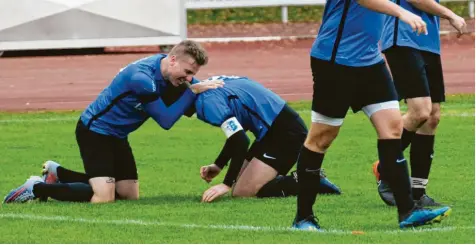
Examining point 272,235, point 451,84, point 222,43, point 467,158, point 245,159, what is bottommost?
point 222,43

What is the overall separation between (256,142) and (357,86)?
254 cm

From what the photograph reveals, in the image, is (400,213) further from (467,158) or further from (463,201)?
(467,158)

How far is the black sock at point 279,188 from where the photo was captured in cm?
1121

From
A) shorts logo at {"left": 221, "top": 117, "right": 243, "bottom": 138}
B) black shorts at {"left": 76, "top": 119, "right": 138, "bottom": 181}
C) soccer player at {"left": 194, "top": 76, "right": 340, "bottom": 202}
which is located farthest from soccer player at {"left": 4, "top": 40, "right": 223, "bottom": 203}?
shorts logo at {"left": 221, "top": 117, "right": 243, "bottom": 138}

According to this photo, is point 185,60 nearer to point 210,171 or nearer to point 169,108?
point 169,108

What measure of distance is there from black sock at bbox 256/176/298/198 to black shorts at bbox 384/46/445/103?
1226 millimetres

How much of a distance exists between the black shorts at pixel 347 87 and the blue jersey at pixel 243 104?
5.91 ft

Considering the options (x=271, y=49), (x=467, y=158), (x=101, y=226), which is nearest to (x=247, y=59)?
(x=271, y=49)

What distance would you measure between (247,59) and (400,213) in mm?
18010

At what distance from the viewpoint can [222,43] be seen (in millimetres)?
30953

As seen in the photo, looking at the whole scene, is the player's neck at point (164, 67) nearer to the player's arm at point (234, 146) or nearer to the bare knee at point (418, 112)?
the player's arm at point (234, 146)

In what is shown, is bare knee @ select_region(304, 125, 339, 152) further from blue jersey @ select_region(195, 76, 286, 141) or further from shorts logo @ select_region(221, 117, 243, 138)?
blue jersey @ select_region(195, 76, 286, 141)

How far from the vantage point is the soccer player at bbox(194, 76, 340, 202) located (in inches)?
426

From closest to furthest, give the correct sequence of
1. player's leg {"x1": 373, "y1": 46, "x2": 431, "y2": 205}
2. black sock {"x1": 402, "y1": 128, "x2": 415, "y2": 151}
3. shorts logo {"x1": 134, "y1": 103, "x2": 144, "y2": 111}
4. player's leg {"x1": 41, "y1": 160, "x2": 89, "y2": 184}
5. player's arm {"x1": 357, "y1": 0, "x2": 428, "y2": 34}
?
player's arm {"x1": 357, "y1": 0, "x2": 428, "y2": 34}
player's leg {"x1": 373, "y1": 46, "x2": 431, "y2": 205}
black sock {"x1": 402, "y1": 128, "x2": 415, "y2": 151}
shorts logo {"x1": 134, "y1": 103, "x2": 144, "y2": 111}
player's leg {"x1": 41, "y1": 160, "x2": 89, "y2": 184}
